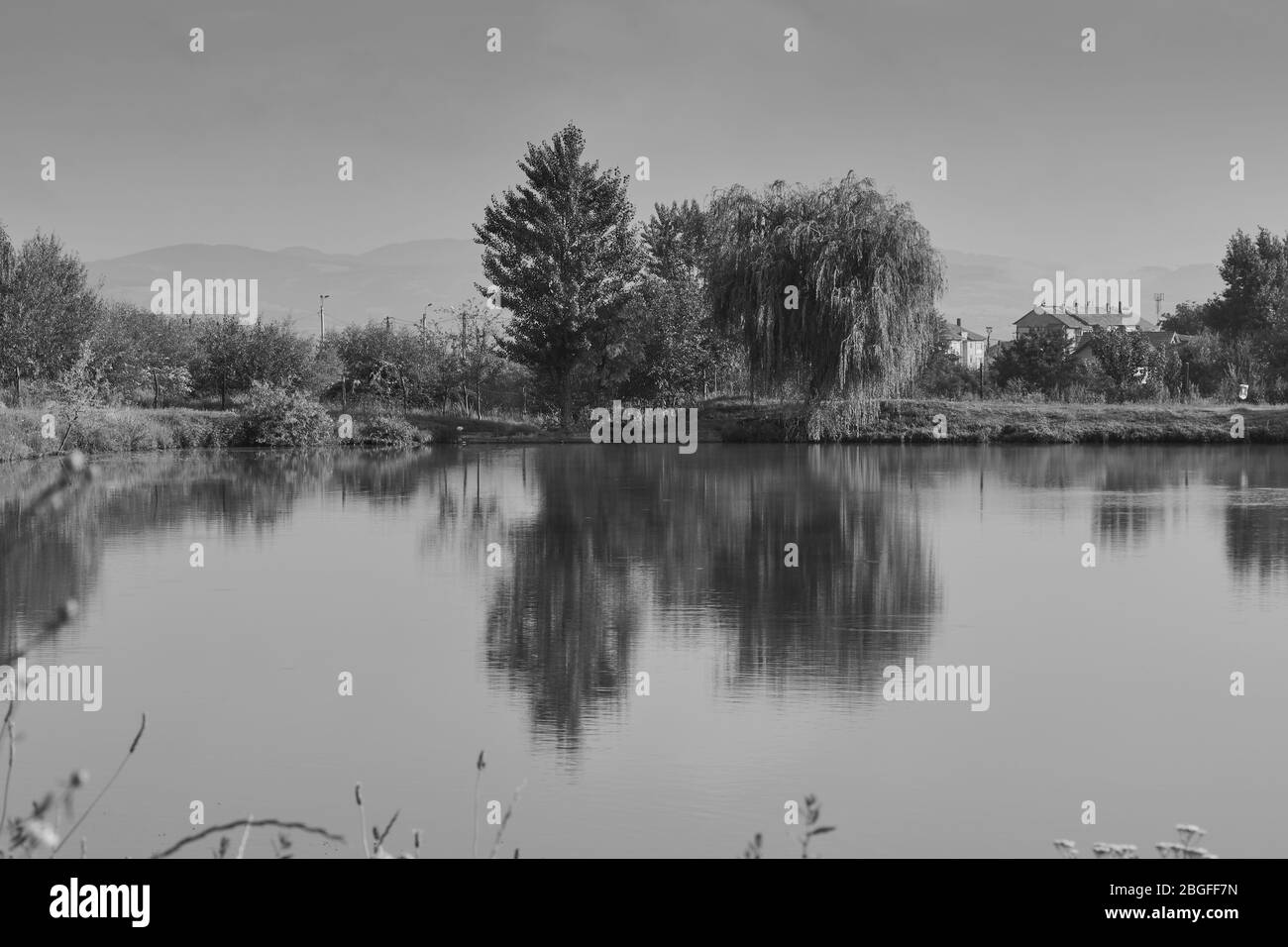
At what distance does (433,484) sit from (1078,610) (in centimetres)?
1539

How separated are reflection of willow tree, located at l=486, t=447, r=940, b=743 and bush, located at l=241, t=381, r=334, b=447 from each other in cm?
1355

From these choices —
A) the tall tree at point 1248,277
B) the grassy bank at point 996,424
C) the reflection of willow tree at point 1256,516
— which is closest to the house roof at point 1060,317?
the tall tree at point 1248,277

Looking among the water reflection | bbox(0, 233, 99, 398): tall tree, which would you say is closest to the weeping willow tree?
the water reflection

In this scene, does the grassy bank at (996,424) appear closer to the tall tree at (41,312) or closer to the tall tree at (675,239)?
the tall tree at (675,239)

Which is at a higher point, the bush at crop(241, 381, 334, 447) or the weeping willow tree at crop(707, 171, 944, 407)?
the weeping willow tree at crop(707, 171, 944, 407)

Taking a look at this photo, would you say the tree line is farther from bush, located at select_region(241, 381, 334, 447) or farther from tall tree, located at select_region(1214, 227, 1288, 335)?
tall tree, located at select_region(1214, 227, 1288, 335)

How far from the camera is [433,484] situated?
26312 millimetres

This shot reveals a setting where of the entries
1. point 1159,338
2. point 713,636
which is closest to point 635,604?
point 713,636

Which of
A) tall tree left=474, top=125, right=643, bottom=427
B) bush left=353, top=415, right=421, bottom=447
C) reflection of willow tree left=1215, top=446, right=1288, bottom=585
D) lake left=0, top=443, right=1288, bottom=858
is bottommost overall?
lake left=0, top=443, right=1288, bottom=858

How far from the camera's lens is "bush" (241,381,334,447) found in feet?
122

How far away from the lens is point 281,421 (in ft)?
121

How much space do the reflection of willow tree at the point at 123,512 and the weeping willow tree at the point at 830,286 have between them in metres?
11.7

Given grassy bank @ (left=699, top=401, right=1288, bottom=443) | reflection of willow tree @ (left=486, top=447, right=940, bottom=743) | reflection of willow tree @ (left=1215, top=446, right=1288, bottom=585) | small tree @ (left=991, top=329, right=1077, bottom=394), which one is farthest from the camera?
small tree @ (left=991, top=329, right=1077, bottom=394)
